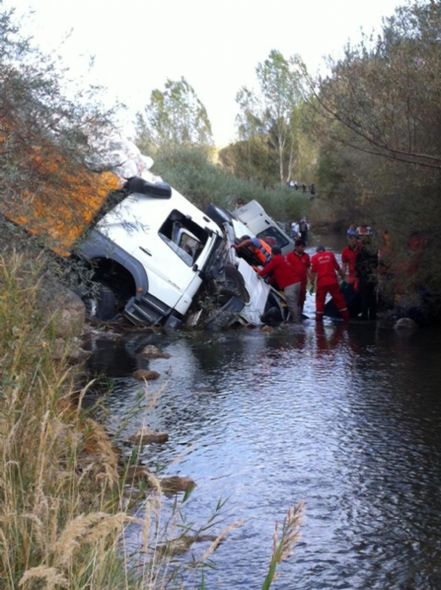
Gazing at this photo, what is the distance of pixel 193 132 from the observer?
67.4 metres

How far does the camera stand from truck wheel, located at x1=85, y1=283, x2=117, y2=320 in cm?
1611

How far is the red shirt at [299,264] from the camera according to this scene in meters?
19.2

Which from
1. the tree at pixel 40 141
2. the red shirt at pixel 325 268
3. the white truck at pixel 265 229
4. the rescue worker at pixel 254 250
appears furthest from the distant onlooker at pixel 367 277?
the tree at pixel 40 141

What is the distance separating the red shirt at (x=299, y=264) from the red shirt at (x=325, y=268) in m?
0.48

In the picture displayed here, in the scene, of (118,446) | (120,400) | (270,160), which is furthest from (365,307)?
(270,160)

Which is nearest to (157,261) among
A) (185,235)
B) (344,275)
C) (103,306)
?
(185,235)

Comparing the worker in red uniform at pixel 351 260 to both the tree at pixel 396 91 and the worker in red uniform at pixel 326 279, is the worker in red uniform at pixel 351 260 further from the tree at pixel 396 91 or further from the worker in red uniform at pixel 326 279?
the tree at pixel 396 91

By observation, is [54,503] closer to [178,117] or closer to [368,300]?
[368,300]

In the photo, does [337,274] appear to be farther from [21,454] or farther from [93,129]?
[21,454]

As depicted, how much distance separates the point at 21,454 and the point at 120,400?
5133 mm

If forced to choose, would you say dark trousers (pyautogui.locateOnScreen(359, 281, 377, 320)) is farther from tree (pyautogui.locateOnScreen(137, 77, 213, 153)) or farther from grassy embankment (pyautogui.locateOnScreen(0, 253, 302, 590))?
tree (pyautogui.locateOnScreen(137, 77, 213, 153))

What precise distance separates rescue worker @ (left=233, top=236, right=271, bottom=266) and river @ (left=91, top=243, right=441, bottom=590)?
5.32m

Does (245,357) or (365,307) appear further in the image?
Result: (365,307)

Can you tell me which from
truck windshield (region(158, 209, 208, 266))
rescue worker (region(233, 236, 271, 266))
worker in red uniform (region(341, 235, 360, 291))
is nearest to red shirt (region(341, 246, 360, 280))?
worker in red uniform (region(341, 235, 360, 291))
